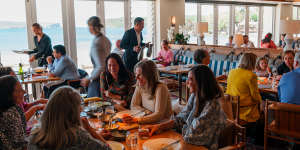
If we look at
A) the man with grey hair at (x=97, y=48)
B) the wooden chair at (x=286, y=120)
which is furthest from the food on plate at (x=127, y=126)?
the wooden chair at (x=286, y=120)

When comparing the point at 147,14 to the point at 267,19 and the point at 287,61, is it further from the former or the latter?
the point at 267,19

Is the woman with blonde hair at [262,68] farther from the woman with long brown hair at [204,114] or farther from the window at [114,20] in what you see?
the window at [114,20]

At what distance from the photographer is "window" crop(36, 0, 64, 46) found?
718 cm

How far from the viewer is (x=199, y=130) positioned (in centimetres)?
194

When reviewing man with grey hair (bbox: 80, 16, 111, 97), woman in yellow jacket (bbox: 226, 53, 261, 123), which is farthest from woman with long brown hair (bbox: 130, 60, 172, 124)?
woman in yellow jacket (bbox: 226, 53, 261, 123)

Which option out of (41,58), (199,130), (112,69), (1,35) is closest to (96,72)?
(112,69)

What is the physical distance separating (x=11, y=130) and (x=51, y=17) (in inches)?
237

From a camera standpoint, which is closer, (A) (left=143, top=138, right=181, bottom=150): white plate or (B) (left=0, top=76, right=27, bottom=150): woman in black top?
(A) (left=143, top=138, right=181, bottom=150): white plate

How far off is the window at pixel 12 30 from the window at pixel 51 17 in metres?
0.41

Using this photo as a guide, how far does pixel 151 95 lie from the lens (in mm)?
2705

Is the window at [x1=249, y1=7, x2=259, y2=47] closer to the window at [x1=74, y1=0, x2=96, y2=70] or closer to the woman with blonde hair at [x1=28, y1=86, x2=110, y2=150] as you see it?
the window at [x1=74, y1=0, x2=96, y2=70]

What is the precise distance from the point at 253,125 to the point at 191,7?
7.75 m

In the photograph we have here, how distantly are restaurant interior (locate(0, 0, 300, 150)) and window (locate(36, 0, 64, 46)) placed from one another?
3cm

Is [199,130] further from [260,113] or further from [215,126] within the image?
[260,113]
